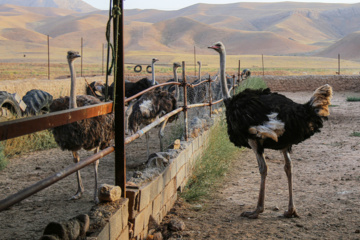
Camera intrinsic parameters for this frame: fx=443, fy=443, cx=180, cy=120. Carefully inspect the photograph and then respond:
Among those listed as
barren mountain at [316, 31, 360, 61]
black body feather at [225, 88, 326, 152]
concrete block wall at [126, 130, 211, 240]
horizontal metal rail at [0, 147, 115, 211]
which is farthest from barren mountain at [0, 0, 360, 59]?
horizontal metal rail at [0, 147, 115, 211]

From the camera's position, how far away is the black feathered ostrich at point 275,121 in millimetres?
4191

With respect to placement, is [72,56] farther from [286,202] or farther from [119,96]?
[286,202]

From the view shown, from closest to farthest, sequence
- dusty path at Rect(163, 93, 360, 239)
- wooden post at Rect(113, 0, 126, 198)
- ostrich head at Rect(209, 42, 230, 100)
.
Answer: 1. wooden post at Rect(113, 0, 126, 198)
2. dusty path at Rect(163, 93, 360, 239)
3. ostrich head at Rect(209, 42, 230, 100)

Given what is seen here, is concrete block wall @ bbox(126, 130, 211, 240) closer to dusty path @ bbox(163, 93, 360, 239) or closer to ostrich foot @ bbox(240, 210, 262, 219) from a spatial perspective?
dusty path @ bbox(163, 93, 360, 239)

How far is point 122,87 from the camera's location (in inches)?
113

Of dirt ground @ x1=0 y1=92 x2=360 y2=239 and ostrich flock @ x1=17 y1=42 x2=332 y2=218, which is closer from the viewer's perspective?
dirt ground @ x1=0 y1=92 x2=360 y2=239

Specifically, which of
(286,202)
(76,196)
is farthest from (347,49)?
(76,196)

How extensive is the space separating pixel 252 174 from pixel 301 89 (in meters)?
15.4

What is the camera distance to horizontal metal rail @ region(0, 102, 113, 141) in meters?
1.76

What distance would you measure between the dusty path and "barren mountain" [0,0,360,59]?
179ft

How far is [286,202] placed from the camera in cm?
483

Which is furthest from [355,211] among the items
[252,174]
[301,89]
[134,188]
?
[301,89]

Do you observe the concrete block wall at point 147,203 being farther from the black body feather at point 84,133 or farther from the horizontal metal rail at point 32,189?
the black body feather at point 84,133

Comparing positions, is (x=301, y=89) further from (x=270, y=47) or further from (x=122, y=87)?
(x=270, y=47)
